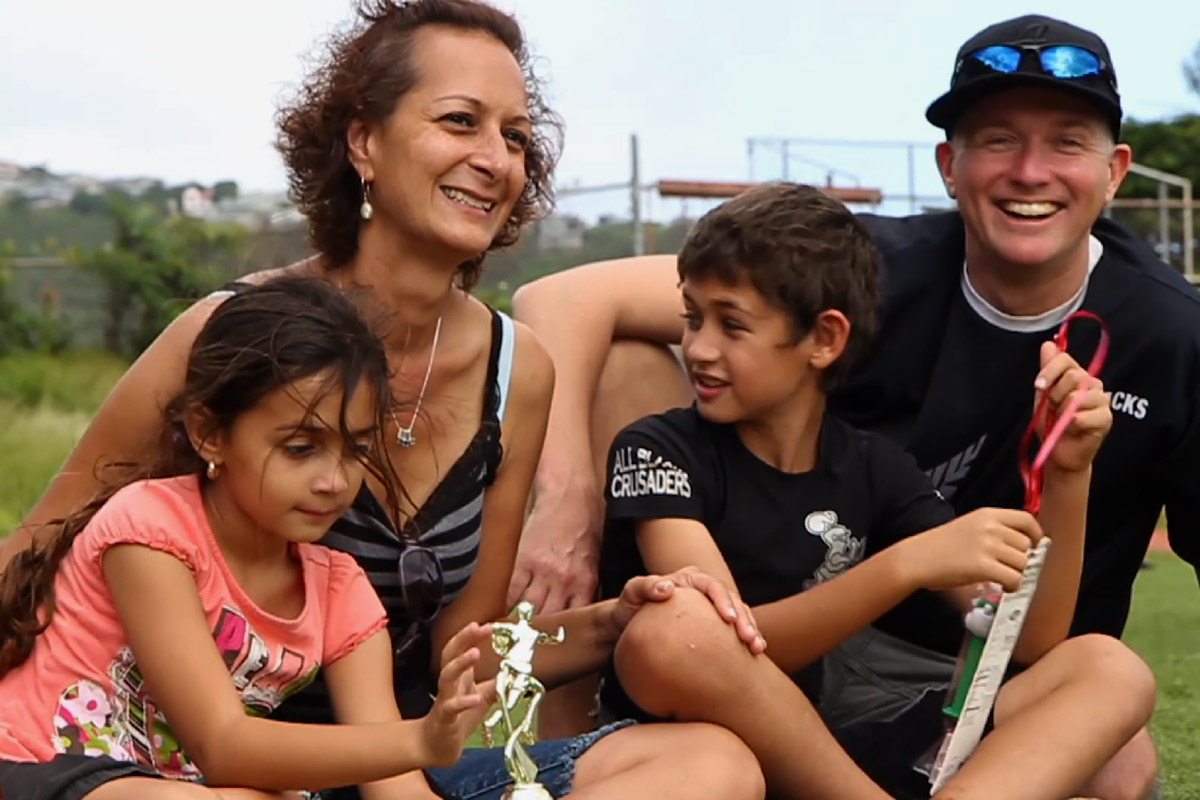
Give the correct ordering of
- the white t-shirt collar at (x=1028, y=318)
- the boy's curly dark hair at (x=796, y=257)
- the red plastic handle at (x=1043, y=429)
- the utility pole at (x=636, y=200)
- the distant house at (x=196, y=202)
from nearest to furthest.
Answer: the red plastic handle at (x=1043, y=429), the boy's curly dark hair at (x=796, y=257), the white t-shirt collar at (x=1028, y=318), the utility pole at (x=636, y=200), the distant house at (x=196, y=202)

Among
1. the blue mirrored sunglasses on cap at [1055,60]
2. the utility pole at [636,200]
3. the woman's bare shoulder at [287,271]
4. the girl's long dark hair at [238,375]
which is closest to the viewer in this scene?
the girl's long dark hair at [238,375]

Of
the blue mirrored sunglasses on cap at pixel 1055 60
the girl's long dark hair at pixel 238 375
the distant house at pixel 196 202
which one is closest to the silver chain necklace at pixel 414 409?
the girl's long dark hair at pixel 238 375

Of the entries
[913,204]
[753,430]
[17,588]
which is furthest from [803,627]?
[913,204]

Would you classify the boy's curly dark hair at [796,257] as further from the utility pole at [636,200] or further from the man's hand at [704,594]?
the utility pole at [636,200]

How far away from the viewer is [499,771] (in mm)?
3008

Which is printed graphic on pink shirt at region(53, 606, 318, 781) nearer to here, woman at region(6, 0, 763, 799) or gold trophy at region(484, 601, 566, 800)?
woman at region(6, 0, 763, 799)

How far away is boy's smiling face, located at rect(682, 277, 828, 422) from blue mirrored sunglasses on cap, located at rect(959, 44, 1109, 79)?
2.28ft

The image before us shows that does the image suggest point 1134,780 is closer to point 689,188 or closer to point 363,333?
point 363,333

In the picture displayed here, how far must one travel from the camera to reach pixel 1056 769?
3029mm

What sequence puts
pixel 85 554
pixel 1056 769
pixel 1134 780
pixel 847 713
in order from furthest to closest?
pixel 847 713, pixel 1134 780, pixel 1056 769, pixel 85 554

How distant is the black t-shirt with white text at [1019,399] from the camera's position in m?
3.63

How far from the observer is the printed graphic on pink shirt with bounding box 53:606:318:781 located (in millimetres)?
2643

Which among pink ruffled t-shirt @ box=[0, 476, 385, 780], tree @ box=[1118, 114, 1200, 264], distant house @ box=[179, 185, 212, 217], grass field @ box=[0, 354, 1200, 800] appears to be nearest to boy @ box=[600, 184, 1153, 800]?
pink ruffled t-shirt @ box=[0, 476, 385, 780]

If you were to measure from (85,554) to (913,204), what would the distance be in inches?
691
